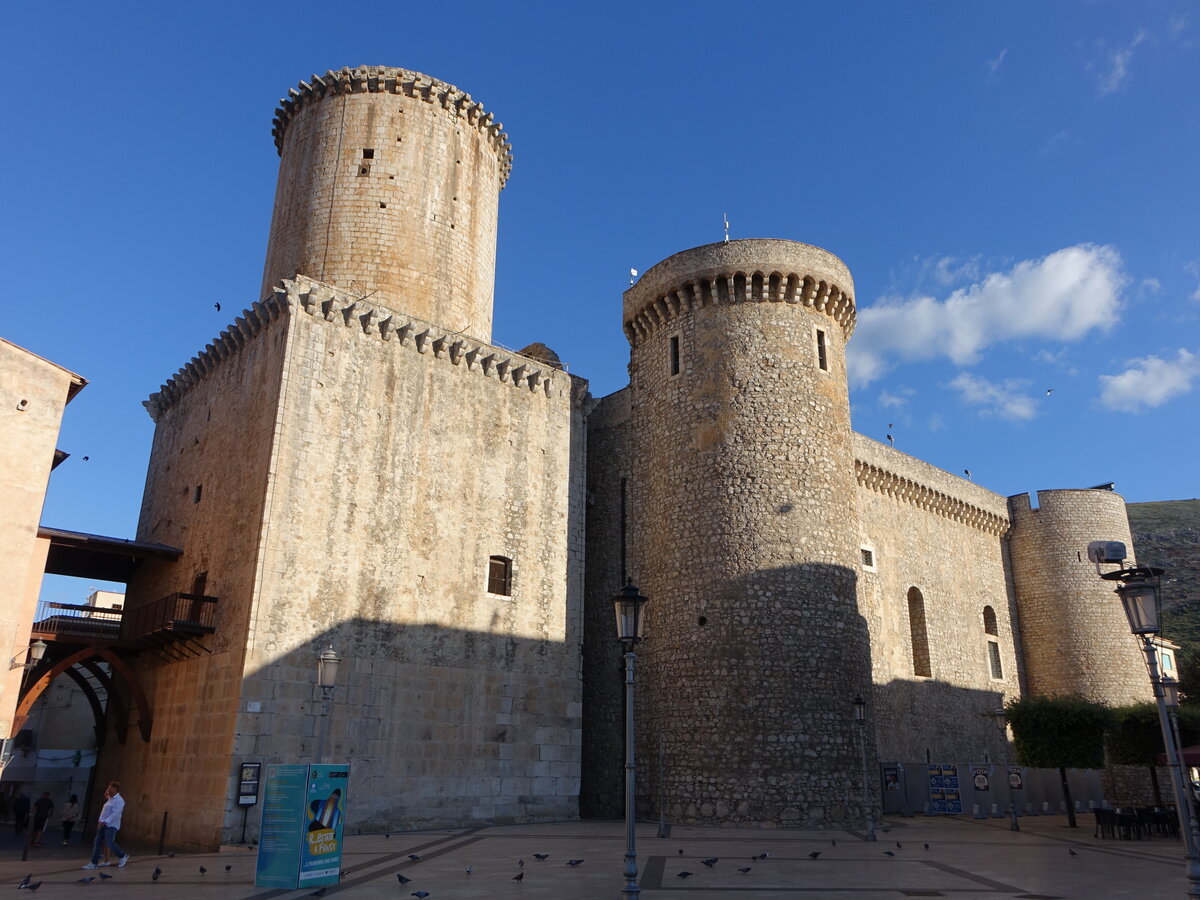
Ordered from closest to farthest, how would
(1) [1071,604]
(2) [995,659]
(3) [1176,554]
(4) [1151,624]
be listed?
1. (4) [1151,624]
2. (2) [995,659]
3. (1) [1071,604]
4. (3) [1176,554]

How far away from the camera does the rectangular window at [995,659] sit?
3114cm

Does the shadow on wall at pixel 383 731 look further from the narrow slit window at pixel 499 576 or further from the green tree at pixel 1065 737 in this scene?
the green tree at pixel 1065 737

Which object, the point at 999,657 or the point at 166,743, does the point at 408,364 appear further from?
the point at 999,657

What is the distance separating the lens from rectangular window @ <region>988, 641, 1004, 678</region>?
1226 inches

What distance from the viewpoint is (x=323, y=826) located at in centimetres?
1048

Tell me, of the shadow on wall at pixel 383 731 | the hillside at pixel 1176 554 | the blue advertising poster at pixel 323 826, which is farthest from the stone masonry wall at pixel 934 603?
the hillside at pixel 1176 554

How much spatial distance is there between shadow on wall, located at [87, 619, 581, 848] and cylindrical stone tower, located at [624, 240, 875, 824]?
2.47 m

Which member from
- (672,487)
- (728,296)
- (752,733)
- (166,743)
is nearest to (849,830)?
(752,733)

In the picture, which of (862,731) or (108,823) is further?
(862,731)

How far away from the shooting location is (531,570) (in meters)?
20.7

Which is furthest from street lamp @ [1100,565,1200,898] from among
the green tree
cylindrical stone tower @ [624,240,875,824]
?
the green tree

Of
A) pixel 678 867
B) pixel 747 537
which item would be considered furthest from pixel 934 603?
pixel 678 867

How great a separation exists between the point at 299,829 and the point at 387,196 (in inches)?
621

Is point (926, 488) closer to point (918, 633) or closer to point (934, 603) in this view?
point (934, 603)
